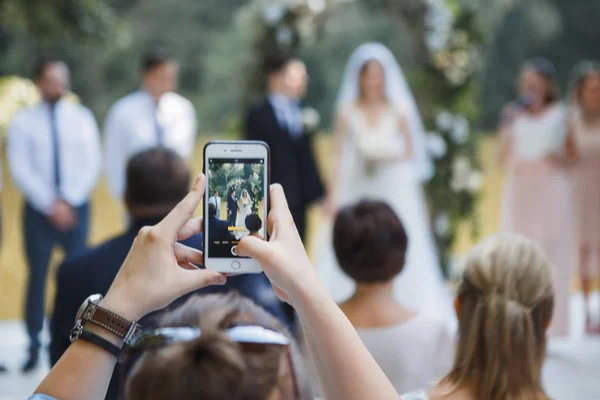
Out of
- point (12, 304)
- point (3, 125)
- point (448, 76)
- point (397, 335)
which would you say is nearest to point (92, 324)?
point (397, 335)

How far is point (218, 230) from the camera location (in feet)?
4.83

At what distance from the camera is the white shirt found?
5316 mm

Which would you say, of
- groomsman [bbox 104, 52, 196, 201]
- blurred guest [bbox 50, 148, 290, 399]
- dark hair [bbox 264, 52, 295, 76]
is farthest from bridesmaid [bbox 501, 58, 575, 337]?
blurred guest [bbox 50, 148, 290, 399]

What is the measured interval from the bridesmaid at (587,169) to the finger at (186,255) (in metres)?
5.13

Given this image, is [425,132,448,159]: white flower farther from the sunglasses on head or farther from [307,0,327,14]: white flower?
the sunglasses on head

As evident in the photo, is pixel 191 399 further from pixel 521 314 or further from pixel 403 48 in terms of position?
pixel 403 48

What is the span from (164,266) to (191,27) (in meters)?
13.2

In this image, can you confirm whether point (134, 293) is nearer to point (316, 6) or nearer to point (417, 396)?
point (417, 396)

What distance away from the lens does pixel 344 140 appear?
6684 mm

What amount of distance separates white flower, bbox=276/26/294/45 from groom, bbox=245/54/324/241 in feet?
2.15

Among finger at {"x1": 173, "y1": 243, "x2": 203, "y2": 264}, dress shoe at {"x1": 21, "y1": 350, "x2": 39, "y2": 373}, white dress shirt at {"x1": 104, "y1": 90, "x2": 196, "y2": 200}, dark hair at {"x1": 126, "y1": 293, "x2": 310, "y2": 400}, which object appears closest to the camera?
dark hair at {"x1": 126, "y1": 293, "x2": 310, "y2": 400}

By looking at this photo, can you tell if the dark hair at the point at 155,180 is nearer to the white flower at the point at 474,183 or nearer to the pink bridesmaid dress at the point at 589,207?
the pink bridesmaid dress at the point at 589,207

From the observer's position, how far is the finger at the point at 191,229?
1.43m

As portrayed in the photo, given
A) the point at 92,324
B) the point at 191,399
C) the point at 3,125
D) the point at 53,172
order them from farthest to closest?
the point at 3,125, the point at 53,172, the point at 92,324, the point at 191,399
